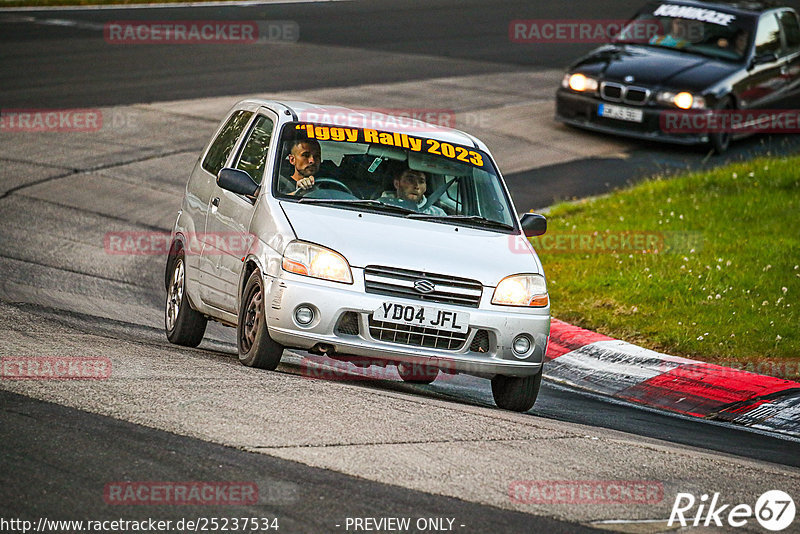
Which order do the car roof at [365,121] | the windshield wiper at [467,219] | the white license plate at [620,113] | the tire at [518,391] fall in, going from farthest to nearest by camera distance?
the white license plate at [620,113], the car roof at [365,121], the windshield wiper at [467,219], the tire at [518,391]

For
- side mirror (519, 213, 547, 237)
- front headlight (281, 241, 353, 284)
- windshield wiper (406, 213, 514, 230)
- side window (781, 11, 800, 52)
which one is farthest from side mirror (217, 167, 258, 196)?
side window (781, 11, 800, 52)

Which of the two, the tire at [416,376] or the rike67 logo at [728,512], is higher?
the rike67 logo at [728,512]

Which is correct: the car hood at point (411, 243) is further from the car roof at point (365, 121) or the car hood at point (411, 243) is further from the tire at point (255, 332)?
the car roof at point (365, 121)

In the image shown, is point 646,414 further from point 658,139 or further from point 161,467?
→ point 658,139

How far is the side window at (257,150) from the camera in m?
8.53

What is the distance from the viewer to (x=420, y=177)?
8484 mm

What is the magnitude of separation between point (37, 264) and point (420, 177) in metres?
4.51

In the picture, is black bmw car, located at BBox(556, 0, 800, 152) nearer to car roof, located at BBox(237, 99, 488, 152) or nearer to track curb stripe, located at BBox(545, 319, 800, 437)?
track curb stripe, located at BBox(545, 319, 800, 437)

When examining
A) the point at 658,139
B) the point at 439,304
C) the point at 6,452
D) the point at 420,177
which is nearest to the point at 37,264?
the point at 420,177

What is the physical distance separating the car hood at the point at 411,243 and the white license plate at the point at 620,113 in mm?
10124

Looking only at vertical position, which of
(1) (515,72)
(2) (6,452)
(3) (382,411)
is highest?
(2) (6,452)

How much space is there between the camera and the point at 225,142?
30.9 feet

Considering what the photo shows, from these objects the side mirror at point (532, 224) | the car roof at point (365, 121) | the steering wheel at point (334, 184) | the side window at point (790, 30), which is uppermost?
the car roof at point (365, 121)

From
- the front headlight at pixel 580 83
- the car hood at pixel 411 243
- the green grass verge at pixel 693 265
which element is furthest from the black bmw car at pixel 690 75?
the car hood at pixel 411 243
